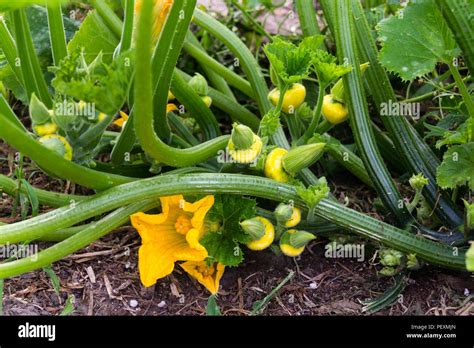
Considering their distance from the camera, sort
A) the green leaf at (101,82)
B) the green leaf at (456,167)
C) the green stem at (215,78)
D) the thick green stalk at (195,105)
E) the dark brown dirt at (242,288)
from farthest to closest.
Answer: the green stem at (215,78) → the thick green stalk at (195,105) → the dark brown dirt at (242,288) → the green leaf at (456,167) → the green leaf at (101,82)

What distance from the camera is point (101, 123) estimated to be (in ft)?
4.87

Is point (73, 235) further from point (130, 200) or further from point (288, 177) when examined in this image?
point (288, 177)

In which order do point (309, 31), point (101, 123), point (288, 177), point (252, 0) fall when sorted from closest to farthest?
point (101, 123), point (288, 177), point (309, 31), point (252, 0)

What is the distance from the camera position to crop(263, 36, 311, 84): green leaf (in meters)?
1.60

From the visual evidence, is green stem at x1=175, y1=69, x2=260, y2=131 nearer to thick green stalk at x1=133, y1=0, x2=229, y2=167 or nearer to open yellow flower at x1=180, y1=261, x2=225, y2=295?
thick green stalk at x1=133, y1=0, x2=229, y2=167

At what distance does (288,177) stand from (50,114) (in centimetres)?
57

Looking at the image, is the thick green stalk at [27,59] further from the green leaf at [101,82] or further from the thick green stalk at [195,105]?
the thick green stalk at [195,105]

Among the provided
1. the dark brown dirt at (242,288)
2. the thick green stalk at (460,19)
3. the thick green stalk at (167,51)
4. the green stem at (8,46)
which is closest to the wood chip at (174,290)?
the dark brown dirt at (242,288)

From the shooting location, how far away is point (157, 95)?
66.4 inches

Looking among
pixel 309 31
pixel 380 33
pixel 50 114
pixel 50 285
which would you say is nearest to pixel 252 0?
pixel 309 31

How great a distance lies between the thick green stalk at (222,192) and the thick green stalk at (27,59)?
321mm

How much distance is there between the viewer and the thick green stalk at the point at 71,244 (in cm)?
149

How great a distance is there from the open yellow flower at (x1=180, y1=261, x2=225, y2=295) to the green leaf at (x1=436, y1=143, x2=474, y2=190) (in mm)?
566
